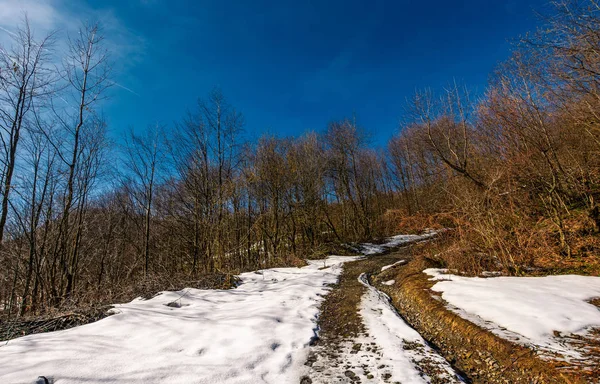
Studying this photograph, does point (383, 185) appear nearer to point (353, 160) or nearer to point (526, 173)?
point (353, 160)

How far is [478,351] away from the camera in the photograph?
2664 mm

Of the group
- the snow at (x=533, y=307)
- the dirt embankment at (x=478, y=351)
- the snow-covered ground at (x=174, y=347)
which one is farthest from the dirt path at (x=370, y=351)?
the snow at (x=533, y=307)

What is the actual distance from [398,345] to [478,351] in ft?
2.68

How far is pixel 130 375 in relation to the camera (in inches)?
88.6

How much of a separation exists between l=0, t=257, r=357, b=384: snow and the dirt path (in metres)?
0.25

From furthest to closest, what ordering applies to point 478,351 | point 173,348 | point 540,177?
point 540,177
point 173,348
point 478,351

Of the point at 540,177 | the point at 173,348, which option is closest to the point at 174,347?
the point at 173,348

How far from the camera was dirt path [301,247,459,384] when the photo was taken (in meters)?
2.40

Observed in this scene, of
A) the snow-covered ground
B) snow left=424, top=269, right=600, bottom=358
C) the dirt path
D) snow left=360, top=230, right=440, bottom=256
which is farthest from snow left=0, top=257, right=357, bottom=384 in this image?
snow left=360, top=230, right=440, bottom=256

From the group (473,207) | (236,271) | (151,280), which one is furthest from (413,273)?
(151,280)

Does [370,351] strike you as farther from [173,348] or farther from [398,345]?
[173,348]

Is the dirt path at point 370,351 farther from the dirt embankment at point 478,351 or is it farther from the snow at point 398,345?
the dirt embankment at point 478,351

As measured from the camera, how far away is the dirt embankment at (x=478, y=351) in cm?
203

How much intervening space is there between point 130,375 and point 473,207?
22.1ft
